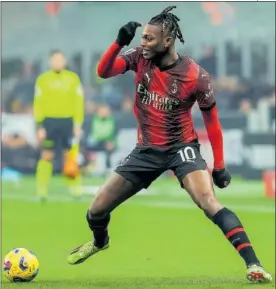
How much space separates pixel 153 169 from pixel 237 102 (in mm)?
19901

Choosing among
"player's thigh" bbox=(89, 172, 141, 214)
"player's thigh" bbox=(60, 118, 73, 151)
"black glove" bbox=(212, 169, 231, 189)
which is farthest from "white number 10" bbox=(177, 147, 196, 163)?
"player's thigh" bbox=(60, 118, 73, 151)

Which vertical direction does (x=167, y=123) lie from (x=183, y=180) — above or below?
above

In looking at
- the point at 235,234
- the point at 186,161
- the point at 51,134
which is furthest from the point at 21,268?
the point at 51,134

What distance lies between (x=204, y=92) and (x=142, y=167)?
82 centimetres

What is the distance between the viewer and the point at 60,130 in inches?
805

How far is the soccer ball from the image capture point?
941 centimetres

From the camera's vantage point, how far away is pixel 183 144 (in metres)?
9.45

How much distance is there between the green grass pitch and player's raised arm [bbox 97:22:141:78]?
1.75 m

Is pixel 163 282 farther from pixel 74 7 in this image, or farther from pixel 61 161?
pixel 74 7

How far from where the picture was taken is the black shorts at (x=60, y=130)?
20.3 meters

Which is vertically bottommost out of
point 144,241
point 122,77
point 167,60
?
point 144,241

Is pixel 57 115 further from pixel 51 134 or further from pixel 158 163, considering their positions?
pixel 158 163

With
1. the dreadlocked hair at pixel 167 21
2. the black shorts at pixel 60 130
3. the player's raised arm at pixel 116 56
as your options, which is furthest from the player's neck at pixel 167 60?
the black shorts at pixel 60 130

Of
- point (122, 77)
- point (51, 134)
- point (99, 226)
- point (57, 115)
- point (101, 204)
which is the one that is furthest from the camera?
point (122, 77)
